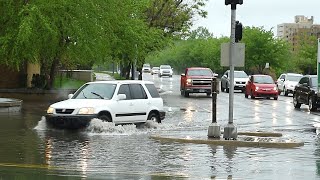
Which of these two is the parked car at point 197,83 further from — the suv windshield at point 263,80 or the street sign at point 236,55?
the street sign at point 236,55

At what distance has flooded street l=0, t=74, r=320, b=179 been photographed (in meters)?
11.0

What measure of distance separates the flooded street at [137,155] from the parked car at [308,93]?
27.3 ft

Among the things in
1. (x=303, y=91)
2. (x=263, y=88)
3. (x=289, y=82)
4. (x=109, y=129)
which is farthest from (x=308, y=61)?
(x=109, y=129)

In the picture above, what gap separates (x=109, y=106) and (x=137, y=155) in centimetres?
486

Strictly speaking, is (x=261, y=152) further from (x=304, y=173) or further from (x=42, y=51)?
(x=42, y=51)

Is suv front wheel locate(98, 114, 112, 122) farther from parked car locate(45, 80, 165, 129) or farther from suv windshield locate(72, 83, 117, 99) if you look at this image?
suv windshield locate(72, 83, 117, 99)

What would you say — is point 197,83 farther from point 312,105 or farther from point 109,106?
point 109,106

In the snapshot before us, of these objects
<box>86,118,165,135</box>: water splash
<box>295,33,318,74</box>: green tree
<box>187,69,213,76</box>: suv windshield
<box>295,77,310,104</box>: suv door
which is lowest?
<box>86,118,165,135</box>: water splash

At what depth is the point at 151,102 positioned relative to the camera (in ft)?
64.2

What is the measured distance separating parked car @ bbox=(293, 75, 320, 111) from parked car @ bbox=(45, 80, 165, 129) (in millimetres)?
11585

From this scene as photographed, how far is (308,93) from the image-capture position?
1201 inches

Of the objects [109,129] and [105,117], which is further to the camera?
[105,117]

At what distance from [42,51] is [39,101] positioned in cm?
525

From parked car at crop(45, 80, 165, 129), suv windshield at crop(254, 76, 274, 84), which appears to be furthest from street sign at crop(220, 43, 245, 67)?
suv windshield at crop(254, 76, 274, 84)
